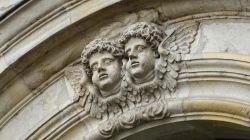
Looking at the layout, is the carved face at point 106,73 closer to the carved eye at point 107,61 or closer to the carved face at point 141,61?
the carved eye at point 107,61

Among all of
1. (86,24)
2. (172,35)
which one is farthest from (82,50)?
(172,35)

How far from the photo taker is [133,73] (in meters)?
5.69

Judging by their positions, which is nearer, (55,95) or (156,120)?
(156,120)

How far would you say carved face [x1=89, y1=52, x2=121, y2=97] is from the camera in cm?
577

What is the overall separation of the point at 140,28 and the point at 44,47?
0.62 meters

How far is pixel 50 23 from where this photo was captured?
6.04 m

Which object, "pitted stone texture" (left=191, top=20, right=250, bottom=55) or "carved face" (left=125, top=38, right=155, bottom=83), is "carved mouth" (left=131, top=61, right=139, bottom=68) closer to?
"carved face" (left=125, top=38, right=155, bottom=83)

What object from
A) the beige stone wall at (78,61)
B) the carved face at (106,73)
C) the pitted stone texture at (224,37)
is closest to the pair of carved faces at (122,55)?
the carved face at (106,73)

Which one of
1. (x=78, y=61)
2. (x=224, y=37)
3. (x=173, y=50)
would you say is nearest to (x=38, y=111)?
(x=78, y=61)

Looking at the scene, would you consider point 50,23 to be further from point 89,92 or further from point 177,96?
point 177,96

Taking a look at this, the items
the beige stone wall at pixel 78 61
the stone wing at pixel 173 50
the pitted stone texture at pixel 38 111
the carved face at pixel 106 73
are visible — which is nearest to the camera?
the beige stone wall at pixel 78 61

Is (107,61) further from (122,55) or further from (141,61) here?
(141,61)

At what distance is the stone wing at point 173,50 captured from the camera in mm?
5664

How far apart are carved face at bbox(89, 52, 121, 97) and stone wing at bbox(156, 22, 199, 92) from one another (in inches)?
10.1
